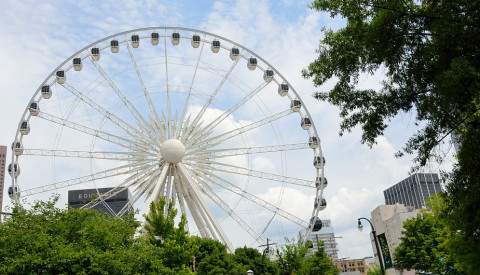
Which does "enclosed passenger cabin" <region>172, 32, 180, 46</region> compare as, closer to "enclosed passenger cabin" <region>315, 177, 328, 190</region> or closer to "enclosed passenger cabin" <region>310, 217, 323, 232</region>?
"enclosed passenger cabin" <region>315, 177, 328, 190</region>

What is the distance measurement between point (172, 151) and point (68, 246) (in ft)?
61.6

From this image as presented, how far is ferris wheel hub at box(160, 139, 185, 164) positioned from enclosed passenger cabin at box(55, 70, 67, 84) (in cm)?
984

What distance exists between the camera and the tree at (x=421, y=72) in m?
12.1

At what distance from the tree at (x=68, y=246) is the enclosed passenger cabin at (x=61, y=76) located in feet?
59.3

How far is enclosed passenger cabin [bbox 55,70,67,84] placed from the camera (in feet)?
132

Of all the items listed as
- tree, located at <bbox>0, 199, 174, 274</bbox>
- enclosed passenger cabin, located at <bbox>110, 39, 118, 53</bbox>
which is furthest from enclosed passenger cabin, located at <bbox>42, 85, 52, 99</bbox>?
tree, located at <bbox>0, 199, 174, 274</bbox>

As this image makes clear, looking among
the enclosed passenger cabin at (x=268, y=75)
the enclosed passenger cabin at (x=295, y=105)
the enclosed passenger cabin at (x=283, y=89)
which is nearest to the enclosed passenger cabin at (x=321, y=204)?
the enclosed passenger cabin at (x=295, y=105)

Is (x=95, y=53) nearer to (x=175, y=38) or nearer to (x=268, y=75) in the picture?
(x=175, y=38)

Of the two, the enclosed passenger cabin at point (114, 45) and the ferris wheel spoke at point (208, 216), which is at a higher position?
the enclosed passenger cabin at point (114, 45)

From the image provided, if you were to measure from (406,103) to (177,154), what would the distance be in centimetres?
2687

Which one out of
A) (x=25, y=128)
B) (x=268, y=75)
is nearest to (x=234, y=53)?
(x=268, y=75)

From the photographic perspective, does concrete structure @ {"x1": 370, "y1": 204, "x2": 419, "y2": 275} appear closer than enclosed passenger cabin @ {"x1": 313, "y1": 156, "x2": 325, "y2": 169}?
No

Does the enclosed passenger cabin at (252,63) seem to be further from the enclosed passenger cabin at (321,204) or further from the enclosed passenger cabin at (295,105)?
the enclosed passenger cabin at (321,204)

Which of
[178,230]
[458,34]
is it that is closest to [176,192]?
[178,230]
